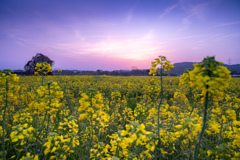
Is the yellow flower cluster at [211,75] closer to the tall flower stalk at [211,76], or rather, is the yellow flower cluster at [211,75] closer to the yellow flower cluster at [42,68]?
the tall flower stalk at [211,76]

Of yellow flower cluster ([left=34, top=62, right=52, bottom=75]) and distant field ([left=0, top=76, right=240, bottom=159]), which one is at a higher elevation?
yellow flower cluster ([left=34, top=62, right=52, bottom=75])

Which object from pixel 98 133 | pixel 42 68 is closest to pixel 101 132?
pixel 98 133

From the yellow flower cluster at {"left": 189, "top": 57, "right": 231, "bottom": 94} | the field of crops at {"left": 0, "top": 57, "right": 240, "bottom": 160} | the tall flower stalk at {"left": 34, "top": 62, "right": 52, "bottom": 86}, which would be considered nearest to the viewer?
the yellow flower cluster at {"left": 189, "top": 57, "right": 231, "bottom": 94}

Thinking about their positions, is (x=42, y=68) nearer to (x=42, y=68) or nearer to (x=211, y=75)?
(x=42, y=68)

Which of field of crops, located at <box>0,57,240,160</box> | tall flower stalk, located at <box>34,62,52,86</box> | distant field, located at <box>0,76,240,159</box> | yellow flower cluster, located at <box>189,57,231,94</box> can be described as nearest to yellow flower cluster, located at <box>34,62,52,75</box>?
tall flower stalk, located at <box>34,62,52,86</box>

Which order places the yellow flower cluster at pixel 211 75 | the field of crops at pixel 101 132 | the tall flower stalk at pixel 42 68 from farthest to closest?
the tall flower stalk at pixel 42 68 < the field of crops at pixel 101 132 < the yellow flower cluster at pixel 211 75

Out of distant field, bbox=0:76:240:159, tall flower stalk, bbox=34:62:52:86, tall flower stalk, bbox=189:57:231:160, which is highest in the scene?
tall flower stalk, bbox=34:62:52:86

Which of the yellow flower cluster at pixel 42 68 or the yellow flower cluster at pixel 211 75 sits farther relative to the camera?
the yellow flower cluster at pixel 42 68

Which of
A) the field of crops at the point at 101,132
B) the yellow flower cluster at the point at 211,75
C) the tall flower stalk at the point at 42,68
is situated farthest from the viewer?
the tall flower stalk at the point at 42,68

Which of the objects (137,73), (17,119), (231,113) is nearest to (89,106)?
(231,113)

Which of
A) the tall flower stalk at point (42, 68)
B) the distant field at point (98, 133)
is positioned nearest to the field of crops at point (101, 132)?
the distant field at point (98, 133)

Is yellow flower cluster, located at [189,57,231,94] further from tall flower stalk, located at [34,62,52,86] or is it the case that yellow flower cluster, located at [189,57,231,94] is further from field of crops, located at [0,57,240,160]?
tall flower stalk, located at [34,62,52,86]

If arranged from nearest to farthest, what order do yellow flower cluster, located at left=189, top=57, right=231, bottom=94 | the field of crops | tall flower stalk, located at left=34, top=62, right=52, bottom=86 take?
yellow flower cluster, located at left=189, top=57, right=231, bottom=94 < the field of crops < tall flower stalk, located at left=34, top=62, right=52, bottom=86

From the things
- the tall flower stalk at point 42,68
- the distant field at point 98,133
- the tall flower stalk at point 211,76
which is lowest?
the distant field at point 98,133
